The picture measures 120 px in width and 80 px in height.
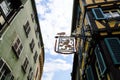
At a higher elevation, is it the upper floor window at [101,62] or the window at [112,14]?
the window at [112,14]

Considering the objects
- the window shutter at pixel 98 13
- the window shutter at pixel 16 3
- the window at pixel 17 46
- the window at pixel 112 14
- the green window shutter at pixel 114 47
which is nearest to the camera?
the green window shutter at pixel 114 47

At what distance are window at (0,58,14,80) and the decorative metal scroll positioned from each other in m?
3.77

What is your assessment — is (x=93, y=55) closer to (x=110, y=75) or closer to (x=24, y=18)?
(x=110, y=75)

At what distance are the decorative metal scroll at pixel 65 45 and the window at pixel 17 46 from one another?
3206 millimetres

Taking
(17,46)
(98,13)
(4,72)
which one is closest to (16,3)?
(17,46)

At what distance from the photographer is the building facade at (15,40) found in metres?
13.7

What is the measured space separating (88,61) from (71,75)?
9.50m

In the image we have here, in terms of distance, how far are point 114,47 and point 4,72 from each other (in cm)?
758

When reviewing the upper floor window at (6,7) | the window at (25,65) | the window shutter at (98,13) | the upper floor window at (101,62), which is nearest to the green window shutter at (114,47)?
the upper floor window at (101,62)

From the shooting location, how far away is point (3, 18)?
1402 centimetres

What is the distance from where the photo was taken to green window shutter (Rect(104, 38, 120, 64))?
10.6 meters

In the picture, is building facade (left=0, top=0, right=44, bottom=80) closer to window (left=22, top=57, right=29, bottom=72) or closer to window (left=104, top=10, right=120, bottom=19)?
window (left=22, top=57, right=29, bottom=72)

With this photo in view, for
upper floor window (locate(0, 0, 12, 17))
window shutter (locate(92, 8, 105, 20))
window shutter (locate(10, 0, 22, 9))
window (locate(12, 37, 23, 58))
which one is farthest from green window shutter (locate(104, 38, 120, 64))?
window shutter (locate(10, 0, 22, 9))

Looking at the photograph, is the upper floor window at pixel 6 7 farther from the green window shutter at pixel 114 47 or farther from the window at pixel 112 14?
the green window shutter at pixel 114 47
